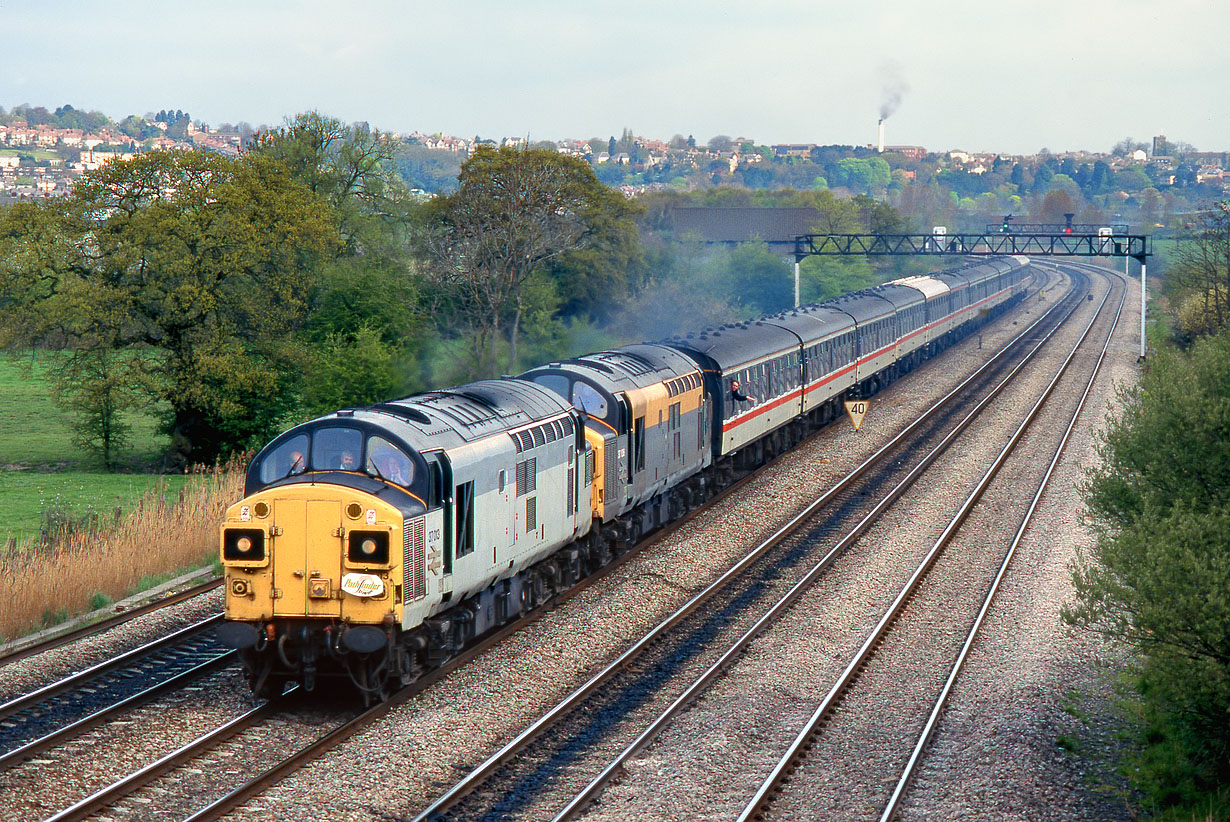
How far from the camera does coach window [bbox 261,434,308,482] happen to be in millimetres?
14992

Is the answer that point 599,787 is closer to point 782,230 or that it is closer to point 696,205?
point 782,230

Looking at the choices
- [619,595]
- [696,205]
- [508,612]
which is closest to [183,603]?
[508,612]

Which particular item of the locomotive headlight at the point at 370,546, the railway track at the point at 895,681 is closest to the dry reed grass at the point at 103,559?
the locomotive headlight at the point at 370,546

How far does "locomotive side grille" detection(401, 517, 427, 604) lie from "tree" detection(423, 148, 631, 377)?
120 ft

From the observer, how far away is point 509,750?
14.0 m

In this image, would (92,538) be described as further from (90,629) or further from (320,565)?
(320,565)

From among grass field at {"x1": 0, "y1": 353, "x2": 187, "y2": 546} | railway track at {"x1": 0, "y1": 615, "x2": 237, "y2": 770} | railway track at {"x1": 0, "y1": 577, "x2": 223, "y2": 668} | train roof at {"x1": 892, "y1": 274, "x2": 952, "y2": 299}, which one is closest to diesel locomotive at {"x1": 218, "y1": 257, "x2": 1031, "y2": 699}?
railway track at {"x1": 0, "y1": 615, "x2": 237, "y2": 770}

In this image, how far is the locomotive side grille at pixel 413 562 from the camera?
14.5 metres

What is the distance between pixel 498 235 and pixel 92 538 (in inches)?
1333

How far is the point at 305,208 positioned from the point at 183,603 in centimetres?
2721

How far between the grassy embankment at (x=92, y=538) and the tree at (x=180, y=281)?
2.87m

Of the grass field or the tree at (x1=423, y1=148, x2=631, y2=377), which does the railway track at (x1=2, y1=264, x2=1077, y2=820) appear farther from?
the tree at (x1=423, y1=148, x2=631, y2=377)

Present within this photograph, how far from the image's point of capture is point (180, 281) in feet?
139

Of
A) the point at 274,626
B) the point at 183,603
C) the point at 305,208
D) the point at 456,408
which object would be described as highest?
the point at 305,208
